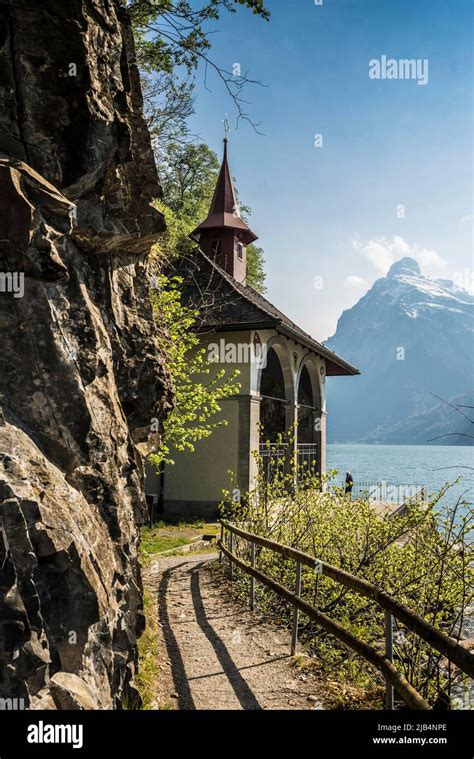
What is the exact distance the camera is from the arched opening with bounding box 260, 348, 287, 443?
68.9 ft

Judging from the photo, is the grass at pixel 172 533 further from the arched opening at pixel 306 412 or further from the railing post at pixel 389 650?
the arched opening at pixel 306 412

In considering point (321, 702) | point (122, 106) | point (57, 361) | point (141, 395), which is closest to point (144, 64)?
point (122, 106)

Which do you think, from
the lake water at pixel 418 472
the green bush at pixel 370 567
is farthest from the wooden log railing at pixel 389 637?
the lake water at pixel 418 472

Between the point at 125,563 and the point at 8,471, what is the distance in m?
1.55

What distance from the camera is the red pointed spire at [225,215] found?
2219 centimetres

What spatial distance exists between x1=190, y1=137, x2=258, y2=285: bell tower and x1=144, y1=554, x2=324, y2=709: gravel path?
15366mm

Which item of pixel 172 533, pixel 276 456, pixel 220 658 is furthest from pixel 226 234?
pixel 220 658

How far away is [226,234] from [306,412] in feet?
25.6

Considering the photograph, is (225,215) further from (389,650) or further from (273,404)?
(389,650)

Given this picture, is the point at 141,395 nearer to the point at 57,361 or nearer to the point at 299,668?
the point at 57,361

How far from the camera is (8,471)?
2.96 m

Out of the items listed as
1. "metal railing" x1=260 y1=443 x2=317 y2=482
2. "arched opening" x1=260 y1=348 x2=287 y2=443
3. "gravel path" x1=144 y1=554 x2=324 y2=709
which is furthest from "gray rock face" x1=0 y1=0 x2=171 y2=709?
"arched opening" x1=260 y1=348 x2=287 y2=443

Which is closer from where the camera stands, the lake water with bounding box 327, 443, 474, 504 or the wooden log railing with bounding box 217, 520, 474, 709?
the wooden log railing with bounding box 217, 520, 474, 709

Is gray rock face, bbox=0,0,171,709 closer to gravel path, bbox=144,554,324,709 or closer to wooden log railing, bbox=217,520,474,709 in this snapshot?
gravel path, bbox=144,554,324,709
